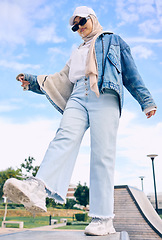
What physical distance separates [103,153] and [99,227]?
65cm

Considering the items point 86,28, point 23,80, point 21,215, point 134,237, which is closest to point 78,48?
point 86,28

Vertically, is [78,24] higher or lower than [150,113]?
higher

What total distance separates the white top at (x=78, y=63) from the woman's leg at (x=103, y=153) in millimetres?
361

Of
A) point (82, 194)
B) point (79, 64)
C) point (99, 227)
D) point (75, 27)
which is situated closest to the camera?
point (99, 227)

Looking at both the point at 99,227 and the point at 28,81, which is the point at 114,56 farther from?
the point at 99,227

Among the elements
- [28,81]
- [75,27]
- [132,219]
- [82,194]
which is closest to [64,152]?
[28,81]

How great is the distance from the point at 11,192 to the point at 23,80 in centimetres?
148

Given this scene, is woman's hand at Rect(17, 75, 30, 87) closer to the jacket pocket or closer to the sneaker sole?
the jacket pocket

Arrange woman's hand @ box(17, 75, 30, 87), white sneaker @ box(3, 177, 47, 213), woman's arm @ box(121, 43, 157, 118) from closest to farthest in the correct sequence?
white sneaker @ box(3, 177, 47, 213)
woman's arm @ box(121, 43, 157, 118)
woman's hand @ box(17, 75, 30, 87)

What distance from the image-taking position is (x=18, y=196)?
1789 millimetres

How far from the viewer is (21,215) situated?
103ft

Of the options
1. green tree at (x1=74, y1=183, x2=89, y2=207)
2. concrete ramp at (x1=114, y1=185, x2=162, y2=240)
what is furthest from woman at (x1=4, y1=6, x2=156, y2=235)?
green tree at (x1=74, y1=183, x2=89, y2=207)

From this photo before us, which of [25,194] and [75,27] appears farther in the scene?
[75,27]

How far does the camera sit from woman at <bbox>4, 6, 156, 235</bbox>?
2195 millimetres
